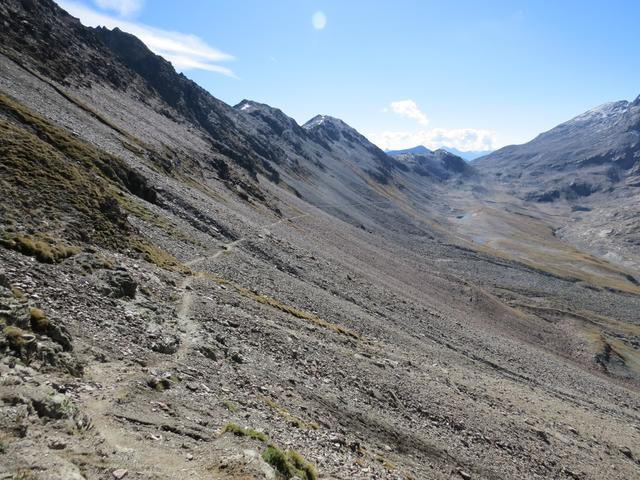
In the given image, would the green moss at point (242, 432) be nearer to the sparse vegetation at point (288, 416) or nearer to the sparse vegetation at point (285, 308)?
the sparse vegetation at point (288, 416)

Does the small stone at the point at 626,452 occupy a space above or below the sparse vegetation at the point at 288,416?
below

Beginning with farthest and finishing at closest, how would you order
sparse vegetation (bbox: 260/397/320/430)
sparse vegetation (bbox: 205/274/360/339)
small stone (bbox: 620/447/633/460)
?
sparse vegetation (bbox: 205/274/360/339) → small stone (bbox: 620/447/633/460) → sparse vegetation (bbox: 260/397/320/430)

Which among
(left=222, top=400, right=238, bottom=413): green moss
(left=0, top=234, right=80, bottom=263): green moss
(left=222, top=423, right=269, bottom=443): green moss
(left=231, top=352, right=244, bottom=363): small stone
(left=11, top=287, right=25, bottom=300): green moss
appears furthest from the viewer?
(left=231, top=352, right=244, bottom=363): small stone

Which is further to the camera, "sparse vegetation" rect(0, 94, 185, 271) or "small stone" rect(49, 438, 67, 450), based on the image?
"sparse vegetation" rect(0, 94, 185, 271)

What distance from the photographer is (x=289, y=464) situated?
1534 centimetres

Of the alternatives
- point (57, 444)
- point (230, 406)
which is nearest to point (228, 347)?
point (230, 406)

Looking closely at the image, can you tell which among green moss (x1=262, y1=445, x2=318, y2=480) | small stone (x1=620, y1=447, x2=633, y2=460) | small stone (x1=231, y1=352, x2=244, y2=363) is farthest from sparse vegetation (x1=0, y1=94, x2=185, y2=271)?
small stone (x1=620, y1=447, x2=633, y2=460)

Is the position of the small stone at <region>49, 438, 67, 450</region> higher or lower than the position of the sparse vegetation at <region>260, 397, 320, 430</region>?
higher

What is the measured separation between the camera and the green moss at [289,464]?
15.0 metres

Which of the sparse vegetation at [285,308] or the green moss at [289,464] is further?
the sparse vegetation at [285,308]

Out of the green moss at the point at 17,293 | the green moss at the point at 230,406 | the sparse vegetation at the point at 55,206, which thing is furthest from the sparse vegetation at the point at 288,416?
the sparse vegetation at the point at 55,206

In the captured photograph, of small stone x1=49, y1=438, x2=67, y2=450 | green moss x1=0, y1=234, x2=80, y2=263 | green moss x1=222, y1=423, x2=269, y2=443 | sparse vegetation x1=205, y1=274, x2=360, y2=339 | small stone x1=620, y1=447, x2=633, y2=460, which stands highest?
green moss x1=0, y1=234, x2=80, y2=263

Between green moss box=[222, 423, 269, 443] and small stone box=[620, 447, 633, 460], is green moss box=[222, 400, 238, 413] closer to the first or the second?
green moss box=[222, 423, 269, 443]

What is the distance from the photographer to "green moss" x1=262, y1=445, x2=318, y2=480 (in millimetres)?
15047
